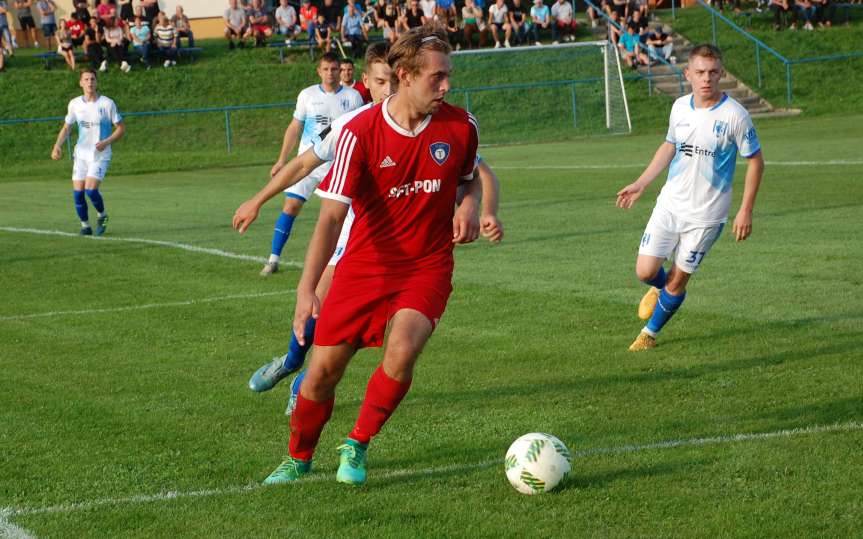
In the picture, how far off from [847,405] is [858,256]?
566cm

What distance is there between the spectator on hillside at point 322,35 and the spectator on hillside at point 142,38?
5222mm

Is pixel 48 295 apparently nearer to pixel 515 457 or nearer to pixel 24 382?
pixel 24 382

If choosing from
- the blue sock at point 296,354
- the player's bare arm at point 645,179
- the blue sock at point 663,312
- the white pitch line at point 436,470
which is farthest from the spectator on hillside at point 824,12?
the white pitch line at point 436,470

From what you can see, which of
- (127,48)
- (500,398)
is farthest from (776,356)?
(127,48)

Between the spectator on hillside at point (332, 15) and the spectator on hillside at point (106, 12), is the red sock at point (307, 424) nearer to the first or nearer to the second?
the spectator on hillside at point (106, 12)

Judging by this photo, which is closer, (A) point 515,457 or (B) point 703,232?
(A) point 515,457

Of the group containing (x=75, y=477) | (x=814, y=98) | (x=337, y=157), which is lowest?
(x=814, y=98)

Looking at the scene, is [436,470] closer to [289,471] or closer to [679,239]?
[289,471]

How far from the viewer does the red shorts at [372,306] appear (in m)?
5.49

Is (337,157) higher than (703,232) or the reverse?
higher

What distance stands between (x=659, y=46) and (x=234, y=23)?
544 inches

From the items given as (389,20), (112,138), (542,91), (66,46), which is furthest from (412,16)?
(112,138)

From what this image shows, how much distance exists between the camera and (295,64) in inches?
1543

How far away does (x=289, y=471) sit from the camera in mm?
5746
